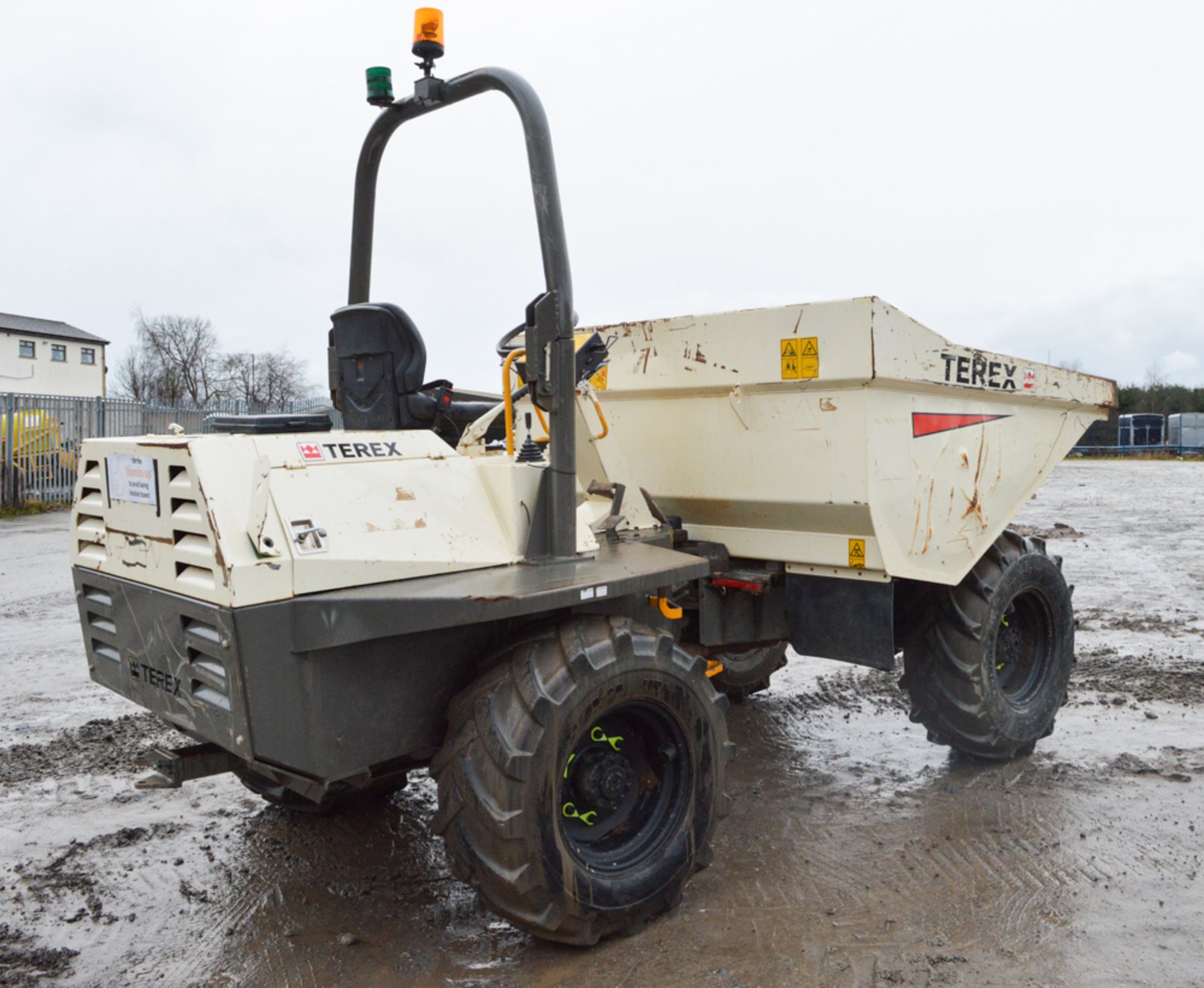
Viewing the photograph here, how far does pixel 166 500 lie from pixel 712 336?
213cm

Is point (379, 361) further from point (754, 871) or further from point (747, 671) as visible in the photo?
point (747, 671)

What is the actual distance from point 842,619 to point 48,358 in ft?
168

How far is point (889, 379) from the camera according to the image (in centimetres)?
369

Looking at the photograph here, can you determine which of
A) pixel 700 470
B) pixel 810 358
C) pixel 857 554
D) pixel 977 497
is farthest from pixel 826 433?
pixel 977 497

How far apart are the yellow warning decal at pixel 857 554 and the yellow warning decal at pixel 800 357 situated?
0.67 metres

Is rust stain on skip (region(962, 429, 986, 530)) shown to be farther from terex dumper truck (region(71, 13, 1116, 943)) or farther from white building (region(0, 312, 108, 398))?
white building (region(0, 312, 108, 398))

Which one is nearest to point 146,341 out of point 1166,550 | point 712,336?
point 1166,550

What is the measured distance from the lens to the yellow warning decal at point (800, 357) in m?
A: 3.72

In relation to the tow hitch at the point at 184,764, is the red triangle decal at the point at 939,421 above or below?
above

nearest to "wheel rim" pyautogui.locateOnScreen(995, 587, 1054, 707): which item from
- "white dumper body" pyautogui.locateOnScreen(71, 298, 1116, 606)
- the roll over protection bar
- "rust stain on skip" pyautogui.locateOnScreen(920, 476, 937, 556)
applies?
"white dumper body" pyautogui.locateOnScreen(71, 298, 1116, 606)

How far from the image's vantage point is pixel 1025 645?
495 centimetres

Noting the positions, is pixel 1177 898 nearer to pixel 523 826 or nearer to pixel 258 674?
pixel 523 826

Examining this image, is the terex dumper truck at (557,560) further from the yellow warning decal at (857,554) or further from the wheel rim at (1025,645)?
the wheel rim at (1025,645)

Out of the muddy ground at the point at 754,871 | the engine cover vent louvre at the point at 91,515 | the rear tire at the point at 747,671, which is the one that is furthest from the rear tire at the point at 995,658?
the engine cover vent louvre at the point at 91,515
